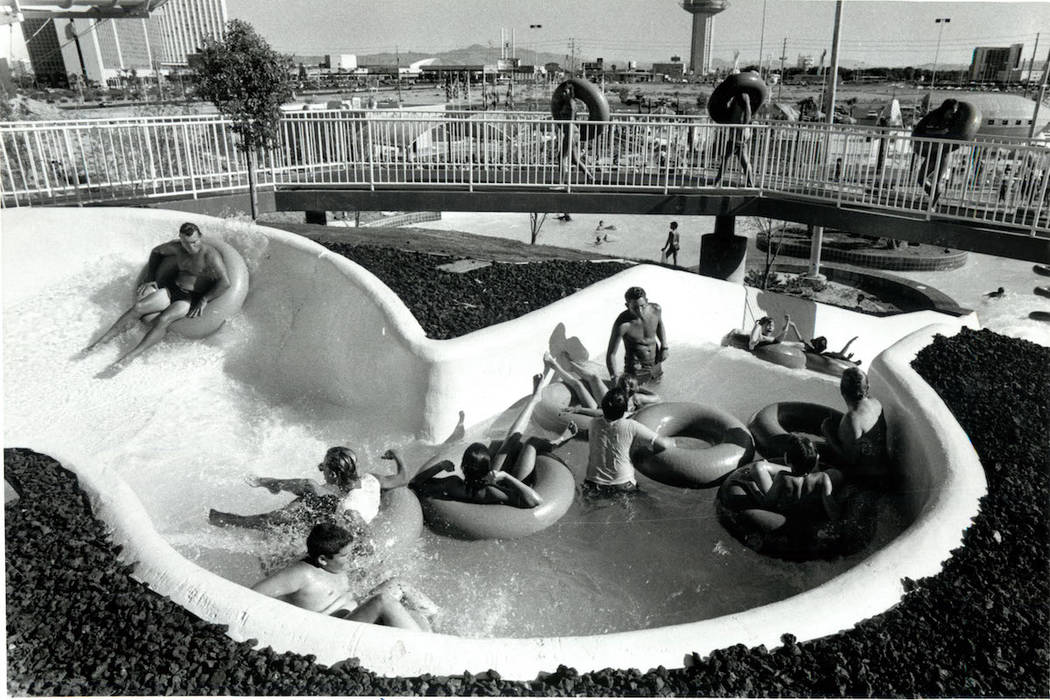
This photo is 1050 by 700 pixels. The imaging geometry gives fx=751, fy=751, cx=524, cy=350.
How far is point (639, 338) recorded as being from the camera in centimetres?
891

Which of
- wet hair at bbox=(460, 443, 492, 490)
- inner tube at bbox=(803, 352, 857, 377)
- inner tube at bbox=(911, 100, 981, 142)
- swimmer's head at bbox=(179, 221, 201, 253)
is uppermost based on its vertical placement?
inner tube at bbox=(911, 100, 981, 142)

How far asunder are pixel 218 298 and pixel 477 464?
14.5 ft

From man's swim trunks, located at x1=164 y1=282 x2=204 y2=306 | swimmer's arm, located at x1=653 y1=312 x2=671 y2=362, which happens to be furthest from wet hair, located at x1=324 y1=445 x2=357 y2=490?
swimmer's arm, located at x1=653 y1=312 x2=671 y2=362

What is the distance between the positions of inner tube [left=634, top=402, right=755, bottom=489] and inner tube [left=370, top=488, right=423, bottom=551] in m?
2.23

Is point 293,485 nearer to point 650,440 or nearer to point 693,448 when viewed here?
point 650,440

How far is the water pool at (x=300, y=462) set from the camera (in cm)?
578

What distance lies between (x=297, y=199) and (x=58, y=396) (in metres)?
5.53

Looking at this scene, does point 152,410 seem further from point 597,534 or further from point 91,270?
point 597,534

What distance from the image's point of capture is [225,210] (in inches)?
471

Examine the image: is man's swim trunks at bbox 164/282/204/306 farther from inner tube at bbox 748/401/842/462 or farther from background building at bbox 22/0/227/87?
background building at bbox 22/0/227/87

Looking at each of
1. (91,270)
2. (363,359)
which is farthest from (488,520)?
(91,270)

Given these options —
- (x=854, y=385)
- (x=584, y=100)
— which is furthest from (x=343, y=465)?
(x=584, y=100)

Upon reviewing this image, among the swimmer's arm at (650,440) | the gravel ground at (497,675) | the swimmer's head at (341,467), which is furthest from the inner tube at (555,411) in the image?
the gravel ground at (497,675)

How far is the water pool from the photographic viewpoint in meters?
5.78
